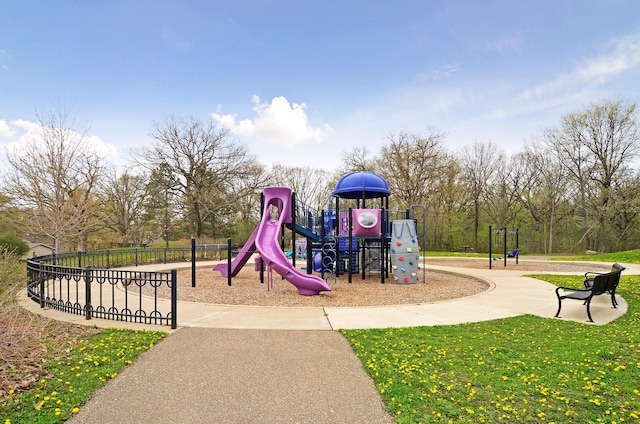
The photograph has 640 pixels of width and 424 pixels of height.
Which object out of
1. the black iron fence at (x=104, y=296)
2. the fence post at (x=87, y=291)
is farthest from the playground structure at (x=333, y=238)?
the fence post at (x=87, y=291)

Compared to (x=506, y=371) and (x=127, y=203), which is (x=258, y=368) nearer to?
(x=506, y=371)

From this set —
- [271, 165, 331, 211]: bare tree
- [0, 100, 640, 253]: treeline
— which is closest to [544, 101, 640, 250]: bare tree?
[0, 100, 640, 253]: treeline

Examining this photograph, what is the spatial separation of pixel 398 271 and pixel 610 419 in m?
10.2

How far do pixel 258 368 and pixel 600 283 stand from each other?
7.34 metres

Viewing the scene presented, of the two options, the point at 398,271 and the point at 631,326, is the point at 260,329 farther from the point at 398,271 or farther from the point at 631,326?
the point at 398,271

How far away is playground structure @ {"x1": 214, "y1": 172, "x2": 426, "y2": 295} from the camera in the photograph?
1102 cm

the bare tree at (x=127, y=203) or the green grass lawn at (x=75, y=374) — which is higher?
the bare tree at (x=127, y=203)

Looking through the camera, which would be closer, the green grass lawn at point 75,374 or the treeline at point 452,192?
the green grass lawn at point 75,374

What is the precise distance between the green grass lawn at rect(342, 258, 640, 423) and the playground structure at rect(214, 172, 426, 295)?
4.85 meters

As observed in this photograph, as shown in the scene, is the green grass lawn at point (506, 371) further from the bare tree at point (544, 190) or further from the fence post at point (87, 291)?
the bare tree at point (544, 190)

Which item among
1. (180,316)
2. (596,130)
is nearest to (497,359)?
(180,316)

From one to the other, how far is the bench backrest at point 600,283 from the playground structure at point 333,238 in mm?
5977

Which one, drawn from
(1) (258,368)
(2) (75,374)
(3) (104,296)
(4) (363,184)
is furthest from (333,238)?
(2) (75,374)

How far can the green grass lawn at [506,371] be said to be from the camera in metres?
3.59
